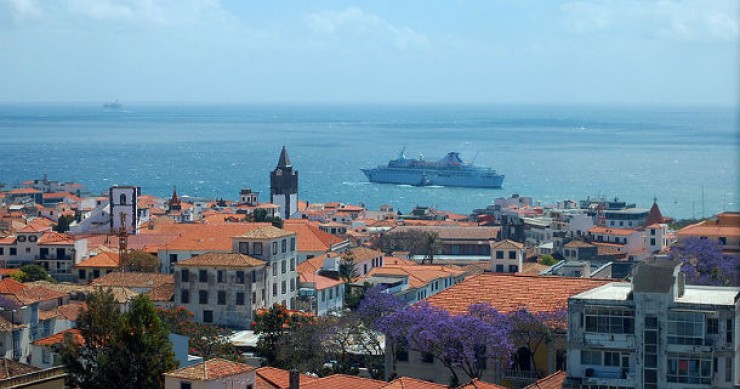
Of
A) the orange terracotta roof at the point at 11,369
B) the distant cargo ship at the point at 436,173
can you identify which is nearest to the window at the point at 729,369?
the orange terracotta roof at the point at 11,369

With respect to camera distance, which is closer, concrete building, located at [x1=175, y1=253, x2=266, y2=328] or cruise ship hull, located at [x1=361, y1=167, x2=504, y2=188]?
concrete building, located at [x1=175, y1=253, x2=266, y2=328]

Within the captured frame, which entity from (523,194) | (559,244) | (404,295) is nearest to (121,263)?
(404,295)

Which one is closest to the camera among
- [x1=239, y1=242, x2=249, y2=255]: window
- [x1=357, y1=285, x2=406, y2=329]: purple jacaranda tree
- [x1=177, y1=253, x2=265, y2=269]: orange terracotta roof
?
[x1=357, y1=285, x2=406, y2=329]: purple jacaranda tree

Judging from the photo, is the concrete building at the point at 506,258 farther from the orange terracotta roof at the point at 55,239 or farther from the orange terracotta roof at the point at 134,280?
the orange terracotta roof at the point at 55,239

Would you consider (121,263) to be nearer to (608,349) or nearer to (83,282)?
(83,282)

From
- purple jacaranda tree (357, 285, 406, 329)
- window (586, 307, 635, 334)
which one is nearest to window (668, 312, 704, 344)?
window (586, 307, 635, 334)

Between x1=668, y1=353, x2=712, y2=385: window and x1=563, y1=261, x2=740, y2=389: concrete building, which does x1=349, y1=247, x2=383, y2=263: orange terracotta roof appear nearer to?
x1=563, y1=261, x2=740, y2=389: concrete building

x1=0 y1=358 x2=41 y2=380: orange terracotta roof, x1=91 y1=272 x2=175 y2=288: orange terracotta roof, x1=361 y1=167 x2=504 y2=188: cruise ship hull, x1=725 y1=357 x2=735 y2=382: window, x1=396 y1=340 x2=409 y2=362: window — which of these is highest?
x1=725 y1=357 x2=735 y2=382: window
